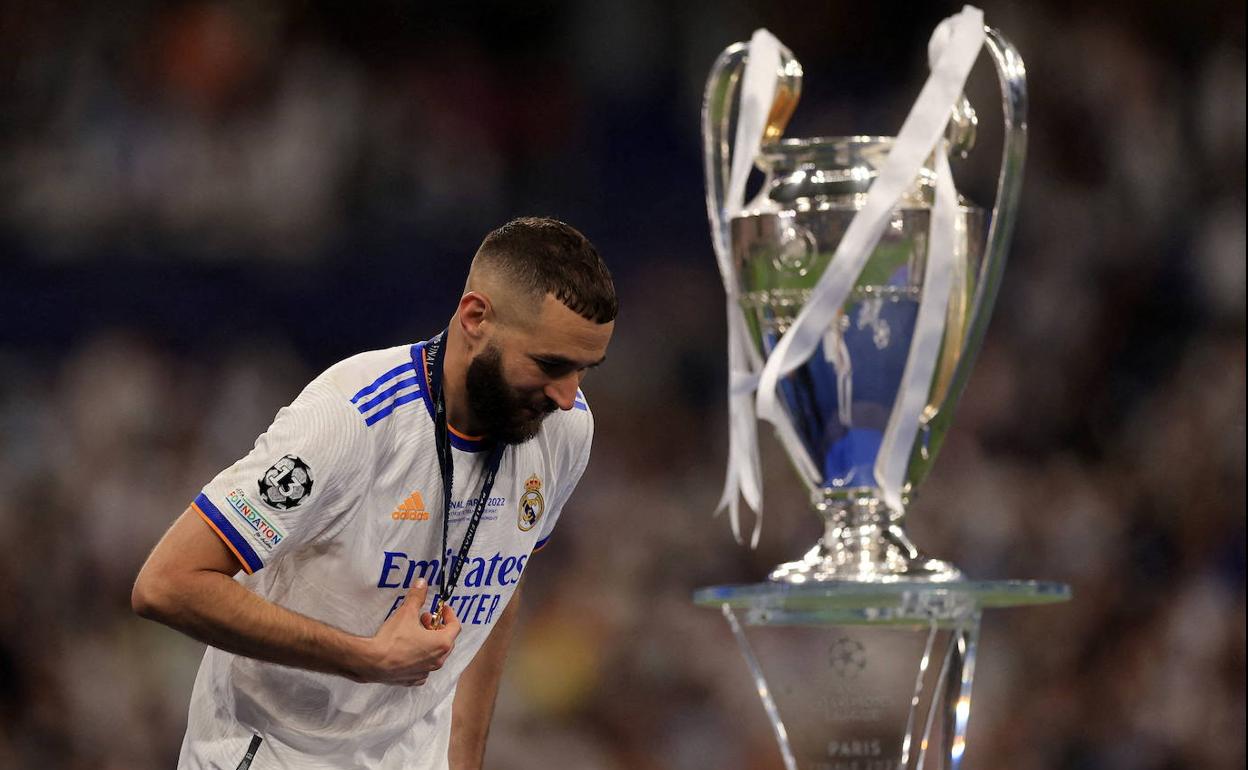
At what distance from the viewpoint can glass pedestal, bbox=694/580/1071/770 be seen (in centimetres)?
218

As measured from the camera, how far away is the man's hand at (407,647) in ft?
5.83

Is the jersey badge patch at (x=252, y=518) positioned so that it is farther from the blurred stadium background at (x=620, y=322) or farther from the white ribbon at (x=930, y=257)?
the blurred stadium background at (x=620, y=322)

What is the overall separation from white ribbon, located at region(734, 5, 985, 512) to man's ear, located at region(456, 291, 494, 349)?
21.3 inches

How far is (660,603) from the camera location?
4.09 metres

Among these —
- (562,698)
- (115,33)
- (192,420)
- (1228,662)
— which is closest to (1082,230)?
(1228,662)

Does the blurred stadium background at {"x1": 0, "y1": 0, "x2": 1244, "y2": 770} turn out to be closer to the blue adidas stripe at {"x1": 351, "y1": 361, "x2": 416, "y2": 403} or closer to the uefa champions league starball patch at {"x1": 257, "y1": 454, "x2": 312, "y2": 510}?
the blue adidas stripe at {"x1": 351, "y1": 361, "x2": 416, "y2": 403}

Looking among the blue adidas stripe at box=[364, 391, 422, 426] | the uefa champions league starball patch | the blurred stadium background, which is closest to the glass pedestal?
the blue adidas stripe at box=[364, 391, 422, 426]

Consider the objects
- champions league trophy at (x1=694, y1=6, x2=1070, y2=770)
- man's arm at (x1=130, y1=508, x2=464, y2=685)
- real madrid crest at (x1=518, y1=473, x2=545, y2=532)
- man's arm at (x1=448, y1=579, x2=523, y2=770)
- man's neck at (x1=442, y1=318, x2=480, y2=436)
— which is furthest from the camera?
man's arm at (x1=448, y1=579, x2=523, y2=770)

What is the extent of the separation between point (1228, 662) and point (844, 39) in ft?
6.41

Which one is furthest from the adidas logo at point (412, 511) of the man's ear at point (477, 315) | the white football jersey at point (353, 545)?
the man's ear at point (477, 315)

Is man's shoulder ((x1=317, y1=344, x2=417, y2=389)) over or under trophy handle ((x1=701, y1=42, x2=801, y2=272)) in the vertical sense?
under

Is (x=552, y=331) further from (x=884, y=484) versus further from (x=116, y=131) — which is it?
(x=116, y=131)

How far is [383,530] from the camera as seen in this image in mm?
1928

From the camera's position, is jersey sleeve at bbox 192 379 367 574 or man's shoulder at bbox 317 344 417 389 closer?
jersey sleeve at bbox 192 379 367 574
